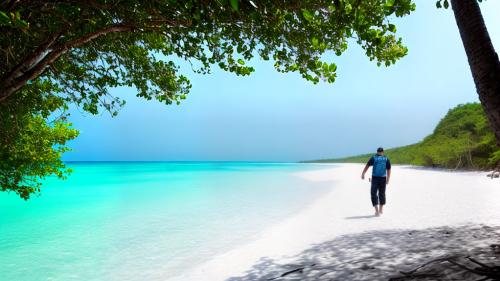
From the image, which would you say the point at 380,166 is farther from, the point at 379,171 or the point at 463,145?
the point at 463,145

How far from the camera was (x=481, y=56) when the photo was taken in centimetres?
455

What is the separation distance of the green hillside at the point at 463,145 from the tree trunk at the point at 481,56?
3231 centimetres

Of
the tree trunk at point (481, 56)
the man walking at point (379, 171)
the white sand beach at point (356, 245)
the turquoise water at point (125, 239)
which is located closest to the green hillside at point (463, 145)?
the man walking at point (379, 171)

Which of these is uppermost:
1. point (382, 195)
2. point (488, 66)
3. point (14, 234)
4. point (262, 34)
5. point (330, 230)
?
point (262, 34)

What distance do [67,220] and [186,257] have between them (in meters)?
12.8

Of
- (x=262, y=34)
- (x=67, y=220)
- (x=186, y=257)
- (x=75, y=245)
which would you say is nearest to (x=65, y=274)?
(x=186, y=257)

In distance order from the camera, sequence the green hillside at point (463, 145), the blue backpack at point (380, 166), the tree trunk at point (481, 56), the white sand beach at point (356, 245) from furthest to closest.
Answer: the green hillside at point (463, 145), the blue backpack at point (380, 166), the white sand beach at point (356, 245), the tree trunk at point (481, 56)

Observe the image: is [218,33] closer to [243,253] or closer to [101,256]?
[243,253]

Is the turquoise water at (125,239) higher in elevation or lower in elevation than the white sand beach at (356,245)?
lower

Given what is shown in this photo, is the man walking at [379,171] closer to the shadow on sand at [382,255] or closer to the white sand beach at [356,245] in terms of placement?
the white sand beach at [356,245]

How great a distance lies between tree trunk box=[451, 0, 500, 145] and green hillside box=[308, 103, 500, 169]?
32.3 m

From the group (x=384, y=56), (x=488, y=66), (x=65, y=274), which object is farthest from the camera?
(x=65, y=274)

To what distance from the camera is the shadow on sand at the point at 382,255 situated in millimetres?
5547

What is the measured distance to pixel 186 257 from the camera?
905cm
